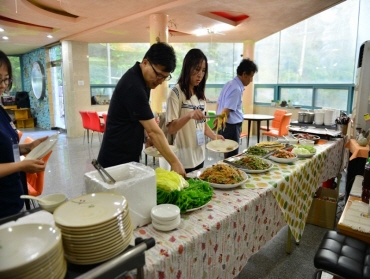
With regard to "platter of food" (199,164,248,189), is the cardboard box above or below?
below

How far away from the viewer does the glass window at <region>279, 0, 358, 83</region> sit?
5551 mm

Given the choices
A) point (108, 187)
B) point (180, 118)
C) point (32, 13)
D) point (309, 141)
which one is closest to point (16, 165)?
point (108, 187)

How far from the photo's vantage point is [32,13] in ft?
15.3

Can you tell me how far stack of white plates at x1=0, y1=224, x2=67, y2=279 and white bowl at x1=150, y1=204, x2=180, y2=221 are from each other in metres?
0.39

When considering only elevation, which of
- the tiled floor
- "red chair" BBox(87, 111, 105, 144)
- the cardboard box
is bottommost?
the tiled floor

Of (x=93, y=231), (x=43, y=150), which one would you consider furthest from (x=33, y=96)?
(x=93, y=231)

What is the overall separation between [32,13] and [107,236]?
5276 mm

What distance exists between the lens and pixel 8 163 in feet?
3.60

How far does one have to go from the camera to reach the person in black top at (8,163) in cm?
109

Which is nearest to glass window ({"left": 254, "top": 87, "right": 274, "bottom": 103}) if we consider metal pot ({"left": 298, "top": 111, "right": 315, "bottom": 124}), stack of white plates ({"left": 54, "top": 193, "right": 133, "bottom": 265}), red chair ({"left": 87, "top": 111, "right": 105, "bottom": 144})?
metal pot ({"left": 298, "top": 111, "right": 315, "bottom": 124})

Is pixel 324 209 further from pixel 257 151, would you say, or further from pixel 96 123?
pixel 96 123

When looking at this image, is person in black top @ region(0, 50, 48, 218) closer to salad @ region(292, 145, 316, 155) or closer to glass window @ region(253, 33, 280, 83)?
salad @ region(292, 145, 316, 155)

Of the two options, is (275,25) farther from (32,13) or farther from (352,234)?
(352,234)

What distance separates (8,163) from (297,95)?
22.5 feet
